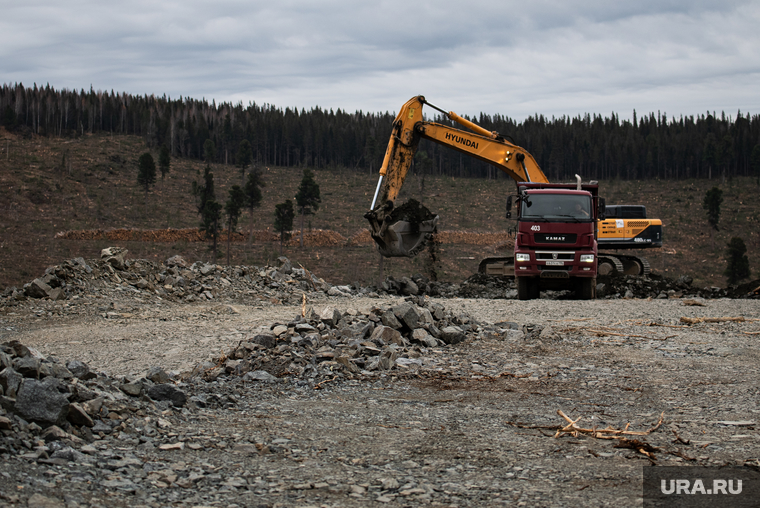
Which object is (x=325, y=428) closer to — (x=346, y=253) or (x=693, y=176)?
(x=346, y=253)

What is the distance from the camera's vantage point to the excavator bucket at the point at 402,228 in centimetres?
1716

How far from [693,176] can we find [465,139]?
111 m

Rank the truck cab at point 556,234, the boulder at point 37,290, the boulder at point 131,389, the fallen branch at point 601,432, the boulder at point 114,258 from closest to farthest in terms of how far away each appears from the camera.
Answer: the fallen branch at point 601,432 < the boulder at point 131,389 < the boulder at point 37,290 < the truck cab at point 556,234 < the boulder at point 114,258

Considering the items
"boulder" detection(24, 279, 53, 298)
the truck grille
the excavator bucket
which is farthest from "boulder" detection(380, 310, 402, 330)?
"boulder" detection(24, 279, 53, 298)

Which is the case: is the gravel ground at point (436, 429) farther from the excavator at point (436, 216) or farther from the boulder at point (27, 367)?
the excavator at point (436, 216)

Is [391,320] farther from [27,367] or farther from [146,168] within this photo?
[146,168]

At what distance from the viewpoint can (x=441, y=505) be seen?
3893 millimetres

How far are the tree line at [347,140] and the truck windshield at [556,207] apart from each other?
8714cm

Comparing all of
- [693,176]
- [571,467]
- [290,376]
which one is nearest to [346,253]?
[290,376]

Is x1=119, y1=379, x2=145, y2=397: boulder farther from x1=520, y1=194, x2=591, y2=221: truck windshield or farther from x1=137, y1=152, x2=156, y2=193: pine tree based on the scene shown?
x1=137, y1=152, x2=156, y2=193: pine tree

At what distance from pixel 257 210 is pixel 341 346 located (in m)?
59.8

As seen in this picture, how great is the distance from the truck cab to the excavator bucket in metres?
2.74

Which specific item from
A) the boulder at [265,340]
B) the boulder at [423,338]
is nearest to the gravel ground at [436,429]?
the boulder at [423,338]

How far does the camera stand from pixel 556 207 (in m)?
16.6
